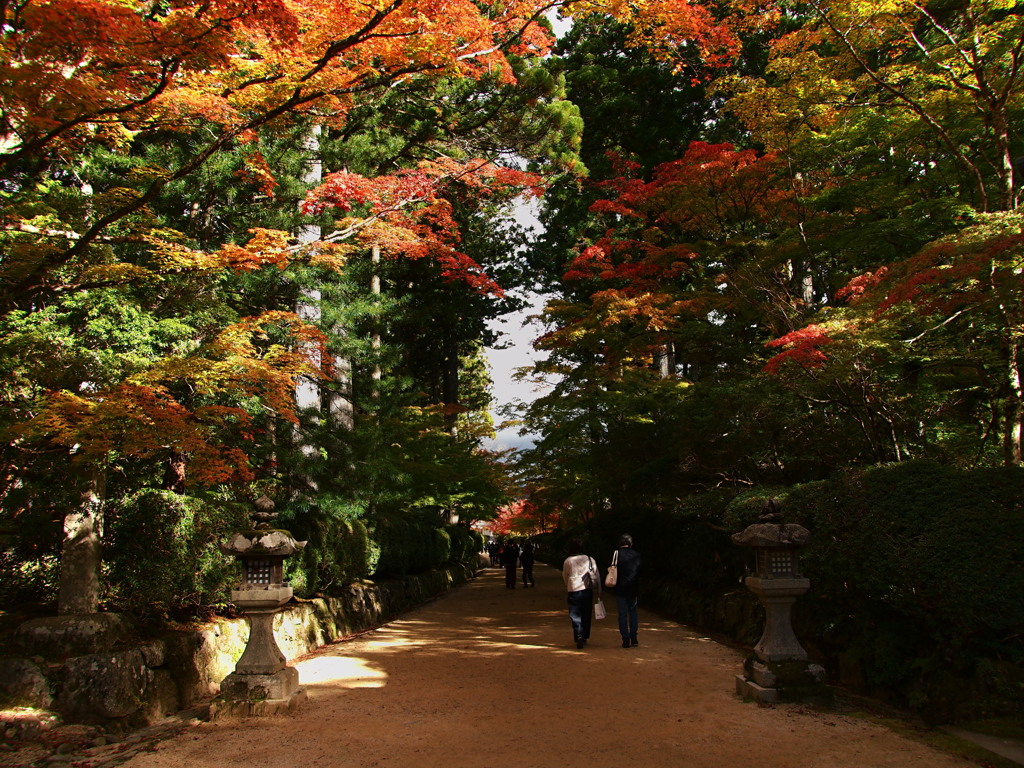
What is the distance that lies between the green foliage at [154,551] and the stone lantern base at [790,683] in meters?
5.25

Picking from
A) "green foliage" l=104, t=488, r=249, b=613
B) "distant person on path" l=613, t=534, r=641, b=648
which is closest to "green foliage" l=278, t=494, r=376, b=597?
"green foliage" l=104, t=488, r=249, b=613

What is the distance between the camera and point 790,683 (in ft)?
17.2

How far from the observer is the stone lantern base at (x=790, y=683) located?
5227 millimetres

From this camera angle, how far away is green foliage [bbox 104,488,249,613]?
227 inches

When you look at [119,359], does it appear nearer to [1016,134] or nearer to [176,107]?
[176,107]

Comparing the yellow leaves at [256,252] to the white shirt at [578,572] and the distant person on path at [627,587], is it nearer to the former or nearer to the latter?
the white shirt at [578,572]

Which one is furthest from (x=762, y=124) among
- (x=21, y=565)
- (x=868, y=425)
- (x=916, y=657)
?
(x=21, y=565)

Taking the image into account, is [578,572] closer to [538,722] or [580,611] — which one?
[580,611]

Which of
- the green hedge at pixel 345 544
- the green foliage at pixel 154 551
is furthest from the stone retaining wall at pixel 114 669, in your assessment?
the green hedge at pixel 345 544

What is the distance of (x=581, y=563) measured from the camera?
8047 mm

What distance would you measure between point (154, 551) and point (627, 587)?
5.32 m

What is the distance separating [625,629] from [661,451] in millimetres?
3880

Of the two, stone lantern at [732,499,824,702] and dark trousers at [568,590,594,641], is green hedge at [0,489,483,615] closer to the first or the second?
dark trousers at [568,590,594,641]

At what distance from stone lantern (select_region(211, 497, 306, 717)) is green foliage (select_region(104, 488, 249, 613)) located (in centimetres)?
55
